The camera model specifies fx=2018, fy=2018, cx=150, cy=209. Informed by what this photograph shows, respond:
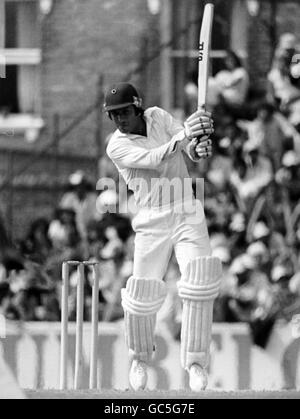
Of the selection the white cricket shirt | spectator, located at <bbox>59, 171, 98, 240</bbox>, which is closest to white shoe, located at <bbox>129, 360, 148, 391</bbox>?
the white cricket shirt

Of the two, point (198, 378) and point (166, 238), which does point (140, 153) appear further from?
point (198, 378)

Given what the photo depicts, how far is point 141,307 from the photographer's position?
1010cm

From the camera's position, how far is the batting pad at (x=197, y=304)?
9977mm

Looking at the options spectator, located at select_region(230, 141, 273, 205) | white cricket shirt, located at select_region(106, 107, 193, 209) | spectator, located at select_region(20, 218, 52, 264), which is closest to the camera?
white cricket shirt, located at select_region(106, 107, 193, 209)

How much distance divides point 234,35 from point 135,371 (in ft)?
18.2

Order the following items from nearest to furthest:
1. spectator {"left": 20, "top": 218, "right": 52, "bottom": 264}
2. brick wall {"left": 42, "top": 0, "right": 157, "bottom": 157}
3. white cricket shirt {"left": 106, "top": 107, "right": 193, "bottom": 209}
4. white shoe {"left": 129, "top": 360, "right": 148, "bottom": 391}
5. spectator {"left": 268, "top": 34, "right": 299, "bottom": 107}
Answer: white cricket shirt {"left": 106, "top": 107, "right": 193, "bottom": 209} < white shoe {"left": 129, "top": 360, "right": 148, "bottom": 391} < spectator {"left": 268, "top": 34, "right": 299, "bottom": 107} < spectator {"left": 20, "top": 218, "right": 52, "bottom": 264} < brick wall {"left": 42, "top": 0, "right": 157, "bottom": 157}

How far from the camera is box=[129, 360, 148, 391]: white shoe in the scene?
10156 mm

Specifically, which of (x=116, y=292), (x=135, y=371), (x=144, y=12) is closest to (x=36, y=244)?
(x=116, y=292)

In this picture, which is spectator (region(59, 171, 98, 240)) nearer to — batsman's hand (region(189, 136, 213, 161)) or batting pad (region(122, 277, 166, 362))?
batting pad (region(122, 277, 166, 362))

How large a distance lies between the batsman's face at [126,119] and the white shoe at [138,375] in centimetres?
118

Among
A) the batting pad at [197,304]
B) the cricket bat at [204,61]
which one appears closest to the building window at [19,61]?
the cricket bat at [204,61]

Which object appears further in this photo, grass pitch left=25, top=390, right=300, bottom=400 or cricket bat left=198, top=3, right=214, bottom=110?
cricket bat left=198, top=3, right=214, bottom=110

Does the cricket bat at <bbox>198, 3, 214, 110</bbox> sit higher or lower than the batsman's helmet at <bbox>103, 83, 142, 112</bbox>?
higher

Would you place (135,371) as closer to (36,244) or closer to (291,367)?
(291,367)
